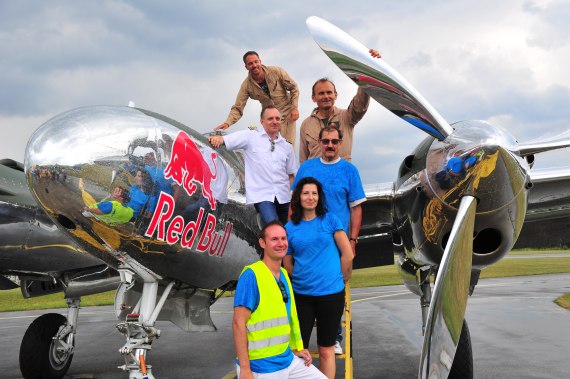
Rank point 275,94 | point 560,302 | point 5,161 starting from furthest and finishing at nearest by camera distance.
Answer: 1. point 560,302
2. point 5,161
3. point 275,94

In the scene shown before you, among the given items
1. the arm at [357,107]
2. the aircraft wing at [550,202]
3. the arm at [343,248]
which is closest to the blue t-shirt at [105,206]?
the arm at [343,248]

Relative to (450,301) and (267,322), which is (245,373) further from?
(450,301)

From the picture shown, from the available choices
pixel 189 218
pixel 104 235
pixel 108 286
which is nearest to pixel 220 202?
pixel 189 218

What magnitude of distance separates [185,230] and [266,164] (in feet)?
3.12

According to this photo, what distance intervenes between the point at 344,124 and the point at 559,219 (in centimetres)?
392

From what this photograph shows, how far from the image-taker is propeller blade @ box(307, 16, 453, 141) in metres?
5.17

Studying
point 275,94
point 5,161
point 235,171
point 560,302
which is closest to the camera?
point 235,171

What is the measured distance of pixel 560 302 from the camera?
1570 centimetres

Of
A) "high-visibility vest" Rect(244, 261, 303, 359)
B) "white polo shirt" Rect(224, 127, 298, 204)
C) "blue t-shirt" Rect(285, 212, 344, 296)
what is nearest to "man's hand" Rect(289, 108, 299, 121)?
"white polo shirt" Rect(224, 127, 298, 204)

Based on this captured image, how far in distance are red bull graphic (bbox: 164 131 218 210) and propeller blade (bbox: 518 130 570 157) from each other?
109 inches

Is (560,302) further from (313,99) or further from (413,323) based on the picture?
(313,99)

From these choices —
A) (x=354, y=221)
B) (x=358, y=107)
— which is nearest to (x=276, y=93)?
(x=358, y=107)

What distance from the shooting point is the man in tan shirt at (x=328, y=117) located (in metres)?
5.73

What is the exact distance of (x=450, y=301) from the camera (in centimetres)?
487
